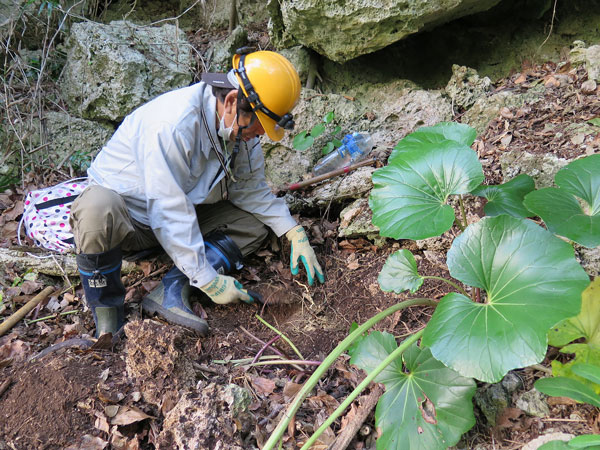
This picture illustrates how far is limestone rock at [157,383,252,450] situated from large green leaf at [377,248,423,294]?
2.34 ft

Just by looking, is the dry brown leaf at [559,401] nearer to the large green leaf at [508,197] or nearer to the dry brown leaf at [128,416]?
the large green leaf at [508,197]

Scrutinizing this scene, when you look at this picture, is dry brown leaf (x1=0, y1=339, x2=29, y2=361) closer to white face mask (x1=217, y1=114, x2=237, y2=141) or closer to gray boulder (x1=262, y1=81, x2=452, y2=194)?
white face mask (x1=217, y1=114, x2=237, y2=141)

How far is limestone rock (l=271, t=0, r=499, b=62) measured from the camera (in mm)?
3283

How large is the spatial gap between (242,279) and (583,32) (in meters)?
3.32

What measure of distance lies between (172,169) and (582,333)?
195cm

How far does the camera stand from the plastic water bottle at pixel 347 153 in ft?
11.3

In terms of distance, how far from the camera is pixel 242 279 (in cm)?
293

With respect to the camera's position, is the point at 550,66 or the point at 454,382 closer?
the point at 454,382

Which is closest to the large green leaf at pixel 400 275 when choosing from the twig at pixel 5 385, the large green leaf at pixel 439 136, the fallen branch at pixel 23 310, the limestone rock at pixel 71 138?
the large green leaf at pixel 439 136

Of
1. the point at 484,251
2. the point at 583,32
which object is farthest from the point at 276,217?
the point at 583,32

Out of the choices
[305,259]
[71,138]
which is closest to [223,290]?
[305,259]

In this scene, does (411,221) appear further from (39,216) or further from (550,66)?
(550,66)

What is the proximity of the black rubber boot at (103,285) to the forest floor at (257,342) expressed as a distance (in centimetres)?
11

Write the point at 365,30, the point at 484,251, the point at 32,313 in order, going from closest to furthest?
1. the point at 484,251
2. the point at 32,313
3. the point at 365,30
